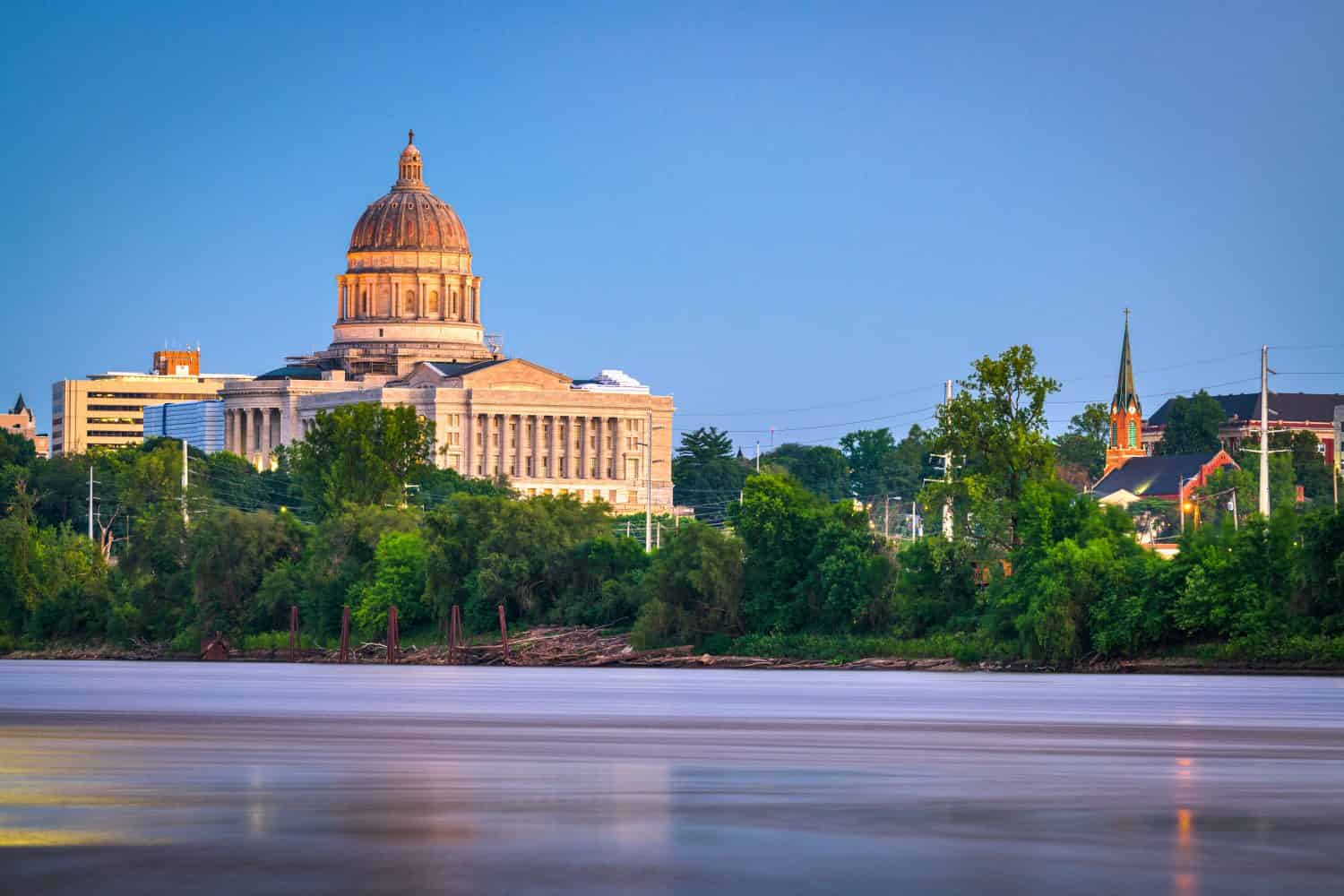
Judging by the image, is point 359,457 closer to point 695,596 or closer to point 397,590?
point 397,590

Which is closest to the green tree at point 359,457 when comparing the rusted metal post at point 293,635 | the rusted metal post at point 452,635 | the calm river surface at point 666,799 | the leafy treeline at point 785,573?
the leafy treeline at point 785,573

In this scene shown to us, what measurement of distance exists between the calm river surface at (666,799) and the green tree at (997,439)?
1357 inches

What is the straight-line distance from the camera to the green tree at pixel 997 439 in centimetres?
7894

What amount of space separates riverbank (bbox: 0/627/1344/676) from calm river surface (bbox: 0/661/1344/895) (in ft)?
83.2

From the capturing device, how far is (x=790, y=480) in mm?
90625

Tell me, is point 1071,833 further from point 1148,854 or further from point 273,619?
point 273,619

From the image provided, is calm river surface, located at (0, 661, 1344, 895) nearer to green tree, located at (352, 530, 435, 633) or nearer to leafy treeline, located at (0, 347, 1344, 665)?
leafy treeline, located at (0, 347, 1344, 665)

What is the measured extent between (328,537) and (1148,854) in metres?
84.9

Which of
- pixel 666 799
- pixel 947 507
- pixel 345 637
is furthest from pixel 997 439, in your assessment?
pixel 666 799

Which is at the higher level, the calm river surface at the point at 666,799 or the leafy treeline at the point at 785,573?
A: the leafy treeline at the point at 785,573

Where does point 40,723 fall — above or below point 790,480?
below

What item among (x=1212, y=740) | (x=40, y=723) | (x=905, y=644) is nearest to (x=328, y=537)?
(x=905, y=644)

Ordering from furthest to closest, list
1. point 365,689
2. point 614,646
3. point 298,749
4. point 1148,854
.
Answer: point 614,646, point 365,689, point 298,749, point 1148,854

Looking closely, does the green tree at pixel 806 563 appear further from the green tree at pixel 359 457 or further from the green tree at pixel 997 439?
the green tree at pixel 359 457
